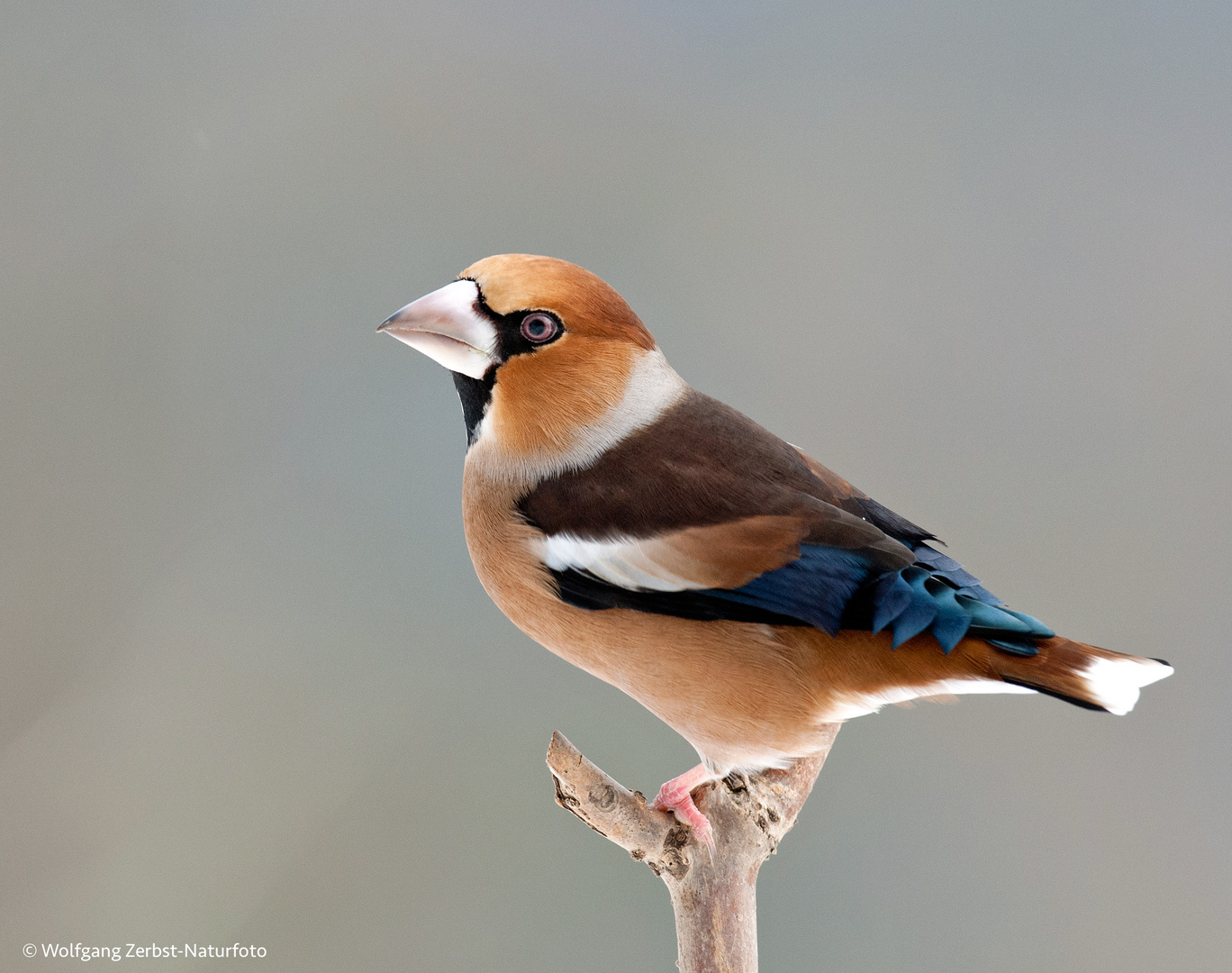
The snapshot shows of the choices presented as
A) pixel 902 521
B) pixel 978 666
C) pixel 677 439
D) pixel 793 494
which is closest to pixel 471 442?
pixel 677 439

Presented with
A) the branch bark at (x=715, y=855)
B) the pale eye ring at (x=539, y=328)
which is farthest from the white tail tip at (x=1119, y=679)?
the pale eye ring at (x=539, y=328)

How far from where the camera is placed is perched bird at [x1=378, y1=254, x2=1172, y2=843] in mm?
1416

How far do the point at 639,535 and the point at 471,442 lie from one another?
1.15 ft

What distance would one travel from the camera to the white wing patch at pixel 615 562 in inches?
58.3

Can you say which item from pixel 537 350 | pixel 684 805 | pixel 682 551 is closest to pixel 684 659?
pixel 682 551

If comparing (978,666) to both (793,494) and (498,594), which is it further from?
(498,594)

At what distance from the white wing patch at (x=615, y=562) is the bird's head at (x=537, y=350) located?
129 millimetres

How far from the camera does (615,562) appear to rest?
150 cm

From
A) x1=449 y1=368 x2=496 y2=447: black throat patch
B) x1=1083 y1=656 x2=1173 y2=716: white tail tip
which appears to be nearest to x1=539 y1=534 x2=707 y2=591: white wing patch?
x1=449 y1=368 x2=496 y2=447: black throat patch

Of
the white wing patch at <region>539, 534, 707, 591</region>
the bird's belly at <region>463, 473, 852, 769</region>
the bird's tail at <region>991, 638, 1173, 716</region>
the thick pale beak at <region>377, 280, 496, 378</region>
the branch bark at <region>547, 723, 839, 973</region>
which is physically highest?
the thick pale beak at <region>377, 280, 496, 378</region>

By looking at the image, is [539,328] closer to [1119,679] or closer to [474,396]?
[474,396]

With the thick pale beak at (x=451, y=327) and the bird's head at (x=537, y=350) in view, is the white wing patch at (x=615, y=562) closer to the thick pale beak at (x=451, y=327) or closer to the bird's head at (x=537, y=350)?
the bird's head at (x=537, y=350)

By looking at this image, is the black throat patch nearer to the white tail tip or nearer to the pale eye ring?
the pale eye ring

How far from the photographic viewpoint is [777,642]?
1479 mm
